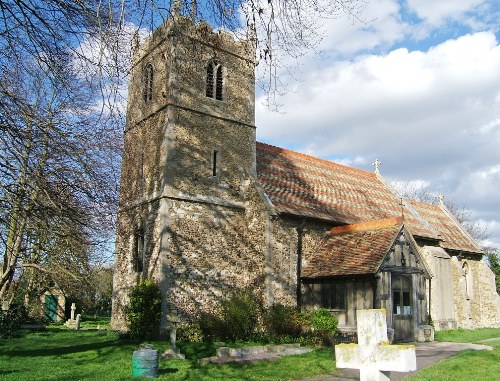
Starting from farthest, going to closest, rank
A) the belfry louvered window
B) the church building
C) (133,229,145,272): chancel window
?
1. the belfry louvered window
2. (133,229,145,272): chancel window
3. the church building

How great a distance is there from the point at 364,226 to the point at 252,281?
493 cm

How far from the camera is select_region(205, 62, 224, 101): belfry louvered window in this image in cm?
2020

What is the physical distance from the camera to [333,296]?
1845cm

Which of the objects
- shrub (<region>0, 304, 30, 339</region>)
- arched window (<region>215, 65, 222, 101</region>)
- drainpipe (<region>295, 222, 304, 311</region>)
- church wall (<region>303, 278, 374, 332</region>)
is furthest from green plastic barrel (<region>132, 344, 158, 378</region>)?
arched window (<region>215, 65, 222, 101</region>)

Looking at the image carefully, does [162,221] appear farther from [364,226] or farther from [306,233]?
[364,226]

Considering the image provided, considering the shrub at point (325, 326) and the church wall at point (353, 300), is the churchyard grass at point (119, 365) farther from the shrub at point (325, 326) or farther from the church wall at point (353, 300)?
the church wall at point (353, 300)

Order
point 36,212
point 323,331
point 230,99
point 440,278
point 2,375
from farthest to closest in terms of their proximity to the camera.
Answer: point 440,278 → point 230,99 → point 323,331 → point 2,375 → point 36,212

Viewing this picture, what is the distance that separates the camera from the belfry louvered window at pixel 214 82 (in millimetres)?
20203

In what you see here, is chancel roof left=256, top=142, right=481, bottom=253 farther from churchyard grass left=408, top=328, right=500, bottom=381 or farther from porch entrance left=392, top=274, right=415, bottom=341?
churchyard grass left=408, top=328, right=500, bottom=381

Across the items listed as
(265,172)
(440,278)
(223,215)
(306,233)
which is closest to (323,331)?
(306,233)

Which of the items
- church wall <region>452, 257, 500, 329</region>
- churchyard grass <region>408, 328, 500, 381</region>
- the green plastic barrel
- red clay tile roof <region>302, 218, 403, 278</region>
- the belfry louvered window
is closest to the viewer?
churchyard grass <region>408, 328, 500, 381</region>

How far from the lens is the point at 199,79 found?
19.7 m

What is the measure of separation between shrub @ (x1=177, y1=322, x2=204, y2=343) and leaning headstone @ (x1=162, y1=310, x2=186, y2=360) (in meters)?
0.26

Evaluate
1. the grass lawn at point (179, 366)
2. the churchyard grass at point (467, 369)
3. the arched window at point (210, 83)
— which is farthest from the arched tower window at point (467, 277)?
the arched window at point (210, 83)
